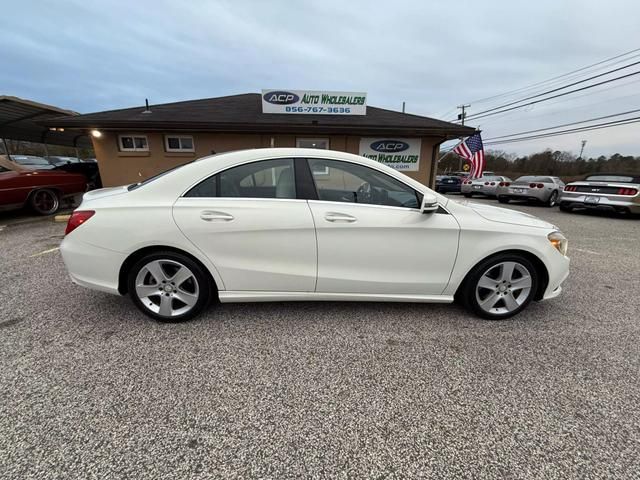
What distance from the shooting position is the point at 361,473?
1389mm

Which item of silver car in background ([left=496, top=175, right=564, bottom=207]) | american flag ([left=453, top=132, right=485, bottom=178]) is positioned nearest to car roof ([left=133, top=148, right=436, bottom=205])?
silver car in background ([left=496, top=175, right=564, bottom=207])

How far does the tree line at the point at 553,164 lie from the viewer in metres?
31.0

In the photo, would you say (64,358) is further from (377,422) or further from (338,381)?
(377,422)

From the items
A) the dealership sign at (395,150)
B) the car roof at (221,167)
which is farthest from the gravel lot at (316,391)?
the dealership sign at (395,150)

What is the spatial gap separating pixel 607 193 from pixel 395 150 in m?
6.62

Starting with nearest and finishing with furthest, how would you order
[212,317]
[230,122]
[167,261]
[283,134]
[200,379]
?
[200,379] < [167,261] < [212,317] < [230,122] < [283,134]

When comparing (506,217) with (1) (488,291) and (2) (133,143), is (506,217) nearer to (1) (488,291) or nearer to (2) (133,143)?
(1) (488,291)

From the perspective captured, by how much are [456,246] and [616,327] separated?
5.92ft

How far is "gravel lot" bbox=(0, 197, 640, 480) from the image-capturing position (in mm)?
1444

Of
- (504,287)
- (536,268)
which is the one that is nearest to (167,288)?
(504,287)

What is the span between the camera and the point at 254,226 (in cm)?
236

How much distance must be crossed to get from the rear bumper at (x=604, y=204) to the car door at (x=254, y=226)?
36.1ft

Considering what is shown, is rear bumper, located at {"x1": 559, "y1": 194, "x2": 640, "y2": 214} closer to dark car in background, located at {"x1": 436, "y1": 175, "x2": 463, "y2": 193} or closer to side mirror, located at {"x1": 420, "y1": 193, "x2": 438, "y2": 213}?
dark car in background, located at {"x1": 436, "y1": 175, "x2": 463, "y2": 193}

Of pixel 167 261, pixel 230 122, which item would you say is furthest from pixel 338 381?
pixel 230 122
